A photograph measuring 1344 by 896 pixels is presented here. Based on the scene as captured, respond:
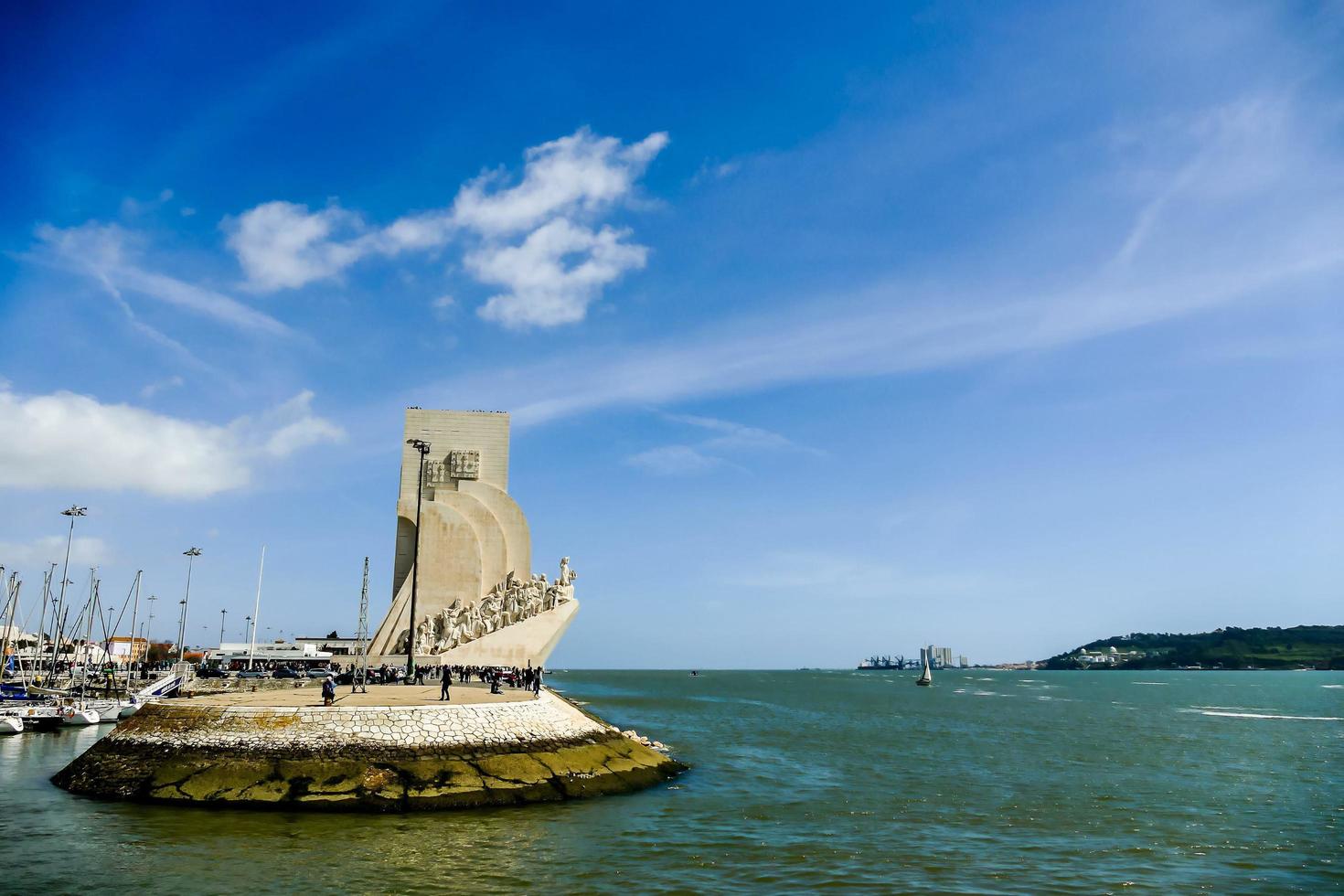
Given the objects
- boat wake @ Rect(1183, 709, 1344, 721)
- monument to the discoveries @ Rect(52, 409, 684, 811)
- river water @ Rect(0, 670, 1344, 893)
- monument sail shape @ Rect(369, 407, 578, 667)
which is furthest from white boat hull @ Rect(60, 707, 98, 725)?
boat wake @ Rect(1183, 709, 1344, 721)

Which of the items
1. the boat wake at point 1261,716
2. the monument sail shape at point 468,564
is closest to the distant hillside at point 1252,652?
the boat wake at point 1261,716

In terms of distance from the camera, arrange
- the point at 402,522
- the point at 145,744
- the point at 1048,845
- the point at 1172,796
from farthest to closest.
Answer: the point at 402,522 < the point at 1172,796 < the point at 145,744 < the point at 1048,845

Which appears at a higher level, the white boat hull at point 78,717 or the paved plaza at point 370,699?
the paved plaza at point 370,699

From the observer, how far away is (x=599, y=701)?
192 ft

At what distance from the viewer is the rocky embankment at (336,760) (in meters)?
16.7

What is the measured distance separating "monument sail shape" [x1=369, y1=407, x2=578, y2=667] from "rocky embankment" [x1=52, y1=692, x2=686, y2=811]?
25.1m

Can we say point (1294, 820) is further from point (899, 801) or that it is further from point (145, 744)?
point (145, 744)

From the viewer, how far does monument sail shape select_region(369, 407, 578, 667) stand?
148 feet

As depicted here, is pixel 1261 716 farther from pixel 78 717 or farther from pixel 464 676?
pixel 78 717

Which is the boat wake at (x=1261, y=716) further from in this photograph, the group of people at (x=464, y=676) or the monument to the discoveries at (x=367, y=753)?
the monument to the discoveries at (x=367, y=753)

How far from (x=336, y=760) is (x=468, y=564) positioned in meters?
34.5

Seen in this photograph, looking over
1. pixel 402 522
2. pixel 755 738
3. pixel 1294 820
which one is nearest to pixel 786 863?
pixel 1294 820

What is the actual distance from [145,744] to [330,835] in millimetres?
6340

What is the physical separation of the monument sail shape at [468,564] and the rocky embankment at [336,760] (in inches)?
989
